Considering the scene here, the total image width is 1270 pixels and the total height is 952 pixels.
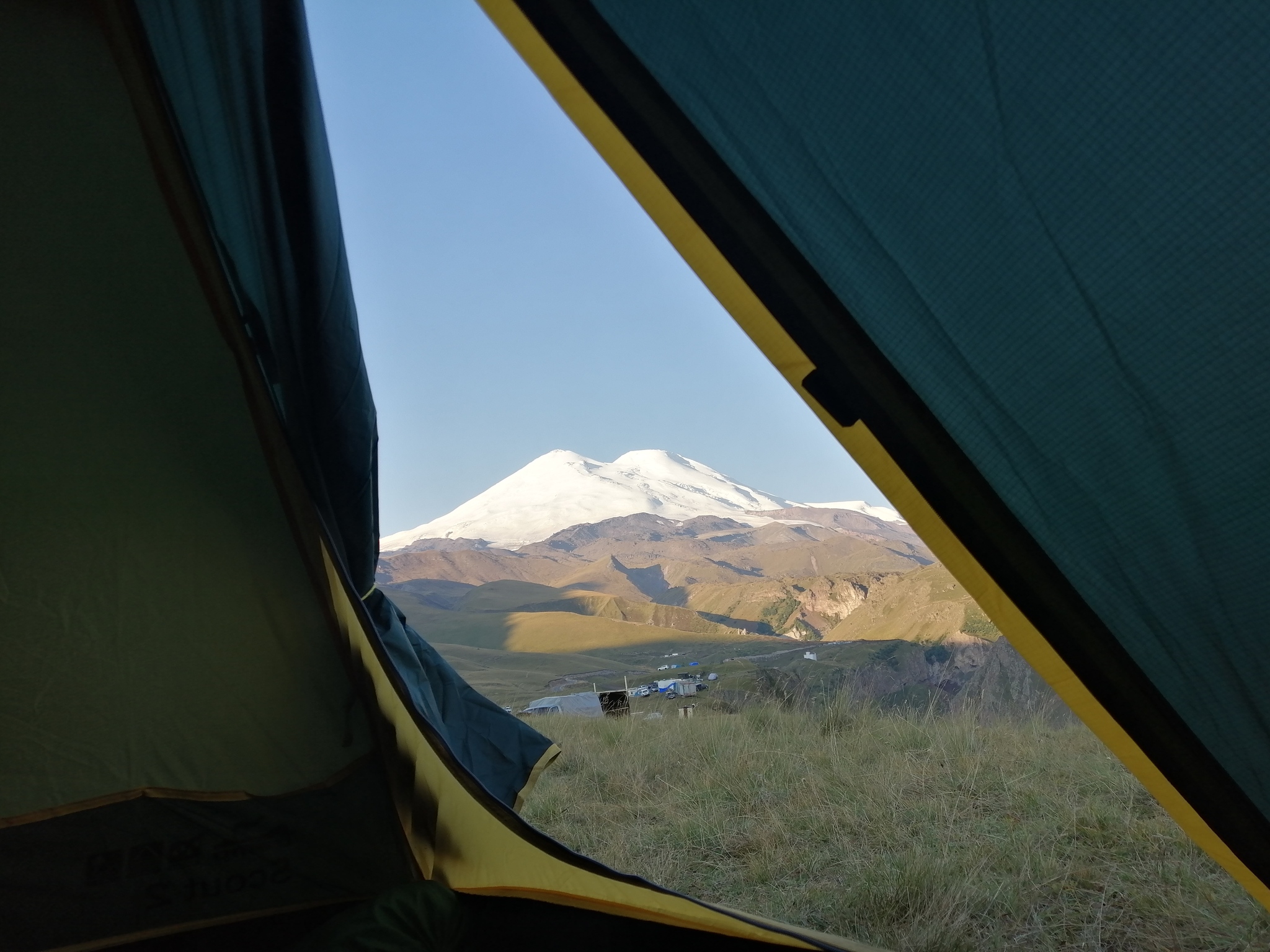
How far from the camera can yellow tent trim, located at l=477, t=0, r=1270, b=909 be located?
3.32 feet

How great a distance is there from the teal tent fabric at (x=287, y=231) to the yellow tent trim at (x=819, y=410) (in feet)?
2.03

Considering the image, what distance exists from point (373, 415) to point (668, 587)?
107268 mm

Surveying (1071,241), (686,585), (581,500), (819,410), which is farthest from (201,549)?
(581,500)

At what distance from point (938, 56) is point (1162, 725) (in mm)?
853

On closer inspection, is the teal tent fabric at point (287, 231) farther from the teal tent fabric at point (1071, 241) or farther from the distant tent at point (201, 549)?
the teal tent fabric at point (1071, 241)

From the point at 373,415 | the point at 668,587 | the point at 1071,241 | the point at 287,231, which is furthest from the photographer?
the point at 668,587

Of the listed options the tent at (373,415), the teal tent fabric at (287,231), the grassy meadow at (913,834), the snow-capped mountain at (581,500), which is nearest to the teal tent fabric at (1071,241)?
the tent at (373,415)

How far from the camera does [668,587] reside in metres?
108

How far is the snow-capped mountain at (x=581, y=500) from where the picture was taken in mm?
156875

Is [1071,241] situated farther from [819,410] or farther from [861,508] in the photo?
[861,508]

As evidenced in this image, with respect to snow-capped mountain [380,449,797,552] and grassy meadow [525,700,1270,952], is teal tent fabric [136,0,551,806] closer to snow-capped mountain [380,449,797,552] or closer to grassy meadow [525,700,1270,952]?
grassy meadow [525,700,1270,952]

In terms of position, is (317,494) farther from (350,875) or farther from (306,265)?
(350,875)

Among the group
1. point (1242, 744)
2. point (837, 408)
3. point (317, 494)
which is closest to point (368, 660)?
point (317, 494)

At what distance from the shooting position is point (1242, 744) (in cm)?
101
